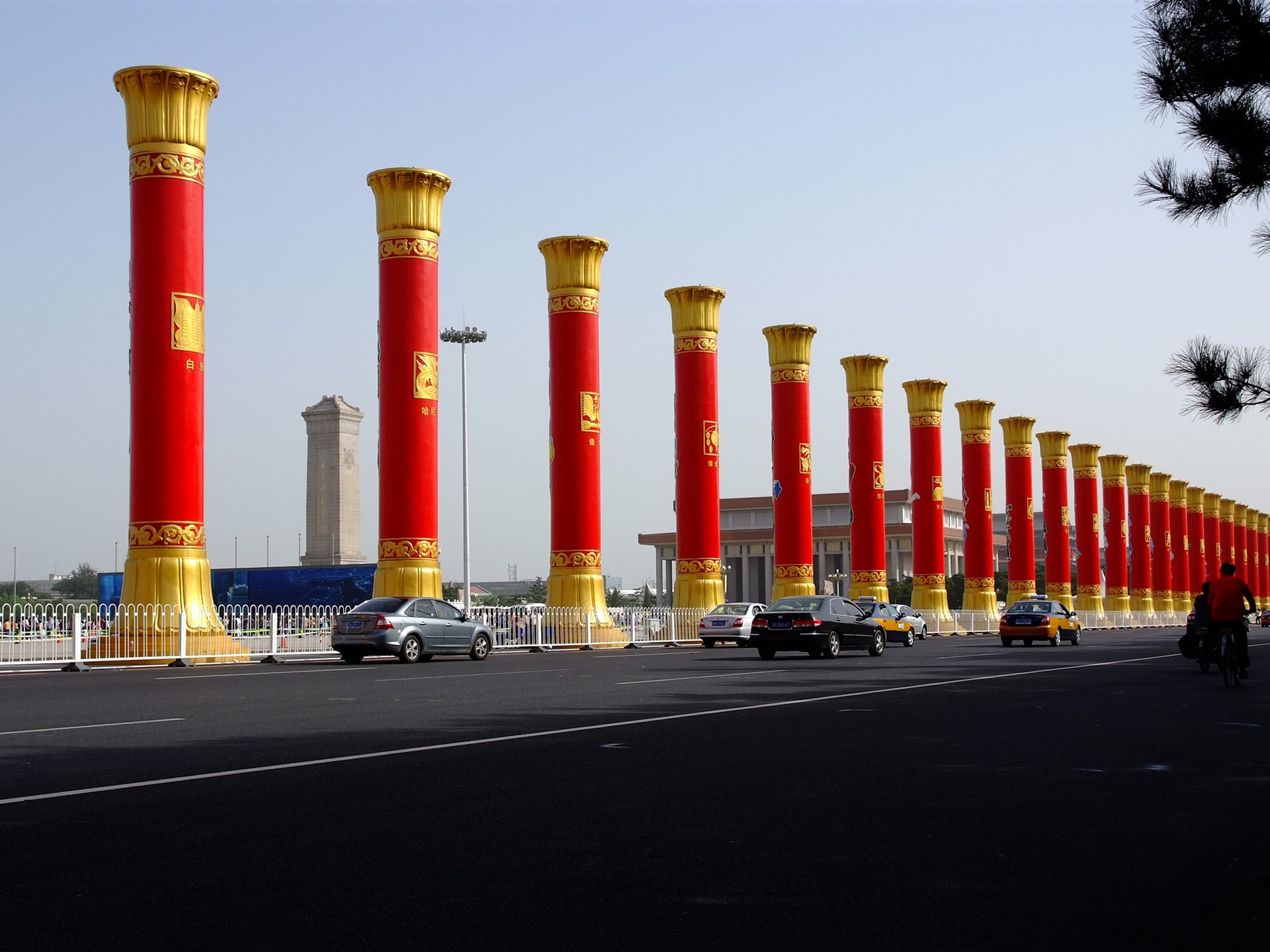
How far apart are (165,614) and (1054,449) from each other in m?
64.4

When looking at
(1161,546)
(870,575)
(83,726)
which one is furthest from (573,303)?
(1161,546)

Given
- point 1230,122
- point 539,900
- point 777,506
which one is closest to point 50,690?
point 539,900

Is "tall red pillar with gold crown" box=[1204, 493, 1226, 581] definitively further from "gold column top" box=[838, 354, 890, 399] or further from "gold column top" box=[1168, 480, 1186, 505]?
"gold column top" box=[838, 354, 890, 399]

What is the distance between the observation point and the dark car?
29.5 meters

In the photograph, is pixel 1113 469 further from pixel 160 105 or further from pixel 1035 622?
pixel 160 105

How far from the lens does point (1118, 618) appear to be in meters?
89.6

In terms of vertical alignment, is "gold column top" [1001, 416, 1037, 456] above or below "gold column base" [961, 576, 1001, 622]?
above

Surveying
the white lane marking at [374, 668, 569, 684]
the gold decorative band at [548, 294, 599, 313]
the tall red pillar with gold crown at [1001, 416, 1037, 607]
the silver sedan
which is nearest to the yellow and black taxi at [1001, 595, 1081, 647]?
the gold decorative band at [548, 294, 599, 313]

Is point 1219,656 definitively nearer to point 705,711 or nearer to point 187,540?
point 705,711

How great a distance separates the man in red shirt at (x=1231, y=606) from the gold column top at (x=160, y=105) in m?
22.9

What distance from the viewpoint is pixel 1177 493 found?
111 meters

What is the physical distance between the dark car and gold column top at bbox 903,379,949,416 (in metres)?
34.3

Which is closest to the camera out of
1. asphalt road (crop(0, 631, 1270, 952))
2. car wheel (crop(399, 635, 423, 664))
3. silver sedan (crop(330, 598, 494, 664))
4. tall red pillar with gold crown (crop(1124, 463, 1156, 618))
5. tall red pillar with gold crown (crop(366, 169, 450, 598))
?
asphalt road (crop(0, 631, 1270, 952))

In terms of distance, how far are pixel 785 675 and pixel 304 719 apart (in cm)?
1039
